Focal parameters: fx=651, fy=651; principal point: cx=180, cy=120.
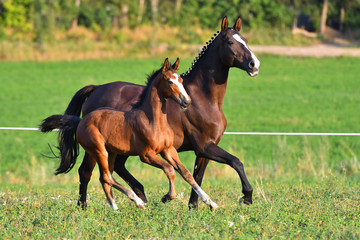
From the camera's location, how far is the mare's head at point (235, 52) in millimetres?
7308

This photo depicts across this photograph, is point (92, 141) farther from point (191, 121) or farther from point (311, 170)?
point (311, 170)

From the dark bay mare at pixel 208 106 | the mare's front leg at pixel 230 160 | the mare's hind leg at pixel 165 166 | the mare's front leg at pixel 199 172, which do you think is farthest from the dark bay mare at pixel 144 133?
the mare's front leg at pixel 199 172

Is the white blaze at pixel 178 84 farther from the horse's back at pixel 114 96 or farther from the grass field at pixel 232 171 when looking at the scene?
the horse's back at pixel 114 96

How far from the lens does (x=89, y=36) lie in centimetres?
4625

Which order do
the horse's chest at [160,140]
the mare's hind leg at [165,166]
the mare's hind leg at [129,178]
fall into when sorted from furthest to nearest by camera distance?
the mare's hind leg at [129,178] → the horse's chest at [160,140] → the mare's hind leg at [165,166]

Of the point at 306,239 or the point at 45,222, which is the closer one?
the point at 306,239

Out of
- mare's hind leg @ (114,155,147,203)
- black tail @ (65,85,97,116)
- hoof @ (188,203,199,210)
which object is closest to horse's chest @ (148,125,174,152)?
hoof @ (188,203,199,210)

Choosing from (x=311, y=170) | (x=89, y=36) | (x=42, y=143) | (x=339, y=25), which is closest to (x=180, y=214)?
(x=311, y=170)

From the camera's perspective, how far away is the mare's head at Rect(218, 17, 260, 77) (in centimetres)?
731

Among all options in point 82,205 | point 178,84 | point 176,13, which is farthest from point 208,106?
point 176,13

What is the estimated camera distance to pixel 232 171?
1341 cm

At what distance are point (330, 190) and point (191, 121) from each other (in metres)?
2.41

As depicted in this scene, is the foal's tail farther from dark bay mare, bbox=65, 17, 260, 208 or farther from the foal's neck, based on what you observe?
the foal's neck

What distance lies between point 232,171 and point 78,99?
5257 mm
